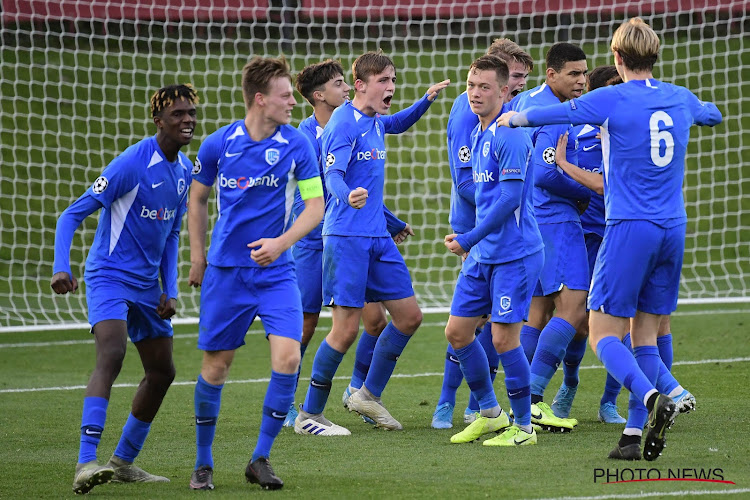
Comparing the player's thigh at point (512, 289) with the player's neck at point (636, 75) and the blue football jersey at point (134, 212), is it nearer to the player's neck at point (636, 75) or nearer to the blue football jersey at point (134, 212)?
the player's neck at point (636, 75)

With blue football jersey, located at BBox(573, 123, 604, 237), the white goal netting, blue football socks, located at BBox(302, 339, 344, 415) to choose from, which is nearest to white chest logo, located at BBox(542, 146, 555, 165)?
blue football jersey, located at BBox(573, 123, 604, 237)

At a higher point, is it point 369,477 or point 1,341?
point 369,477

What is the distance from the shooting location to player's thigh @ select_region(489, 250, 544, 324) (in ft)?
19.4

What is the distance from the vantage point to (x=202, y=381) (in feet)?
16.9

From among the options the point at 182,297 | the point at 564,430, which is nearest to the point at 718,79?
the point at 182,297

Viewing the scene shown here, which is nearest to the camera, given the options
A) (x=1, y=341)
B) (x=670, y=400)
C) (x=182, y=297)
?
(x=670, y=400)

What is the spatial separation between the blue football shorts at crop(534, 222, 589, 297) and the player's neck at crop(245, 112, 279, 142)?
7.24ft

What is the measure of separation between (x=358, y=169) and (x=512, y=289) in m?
1.36

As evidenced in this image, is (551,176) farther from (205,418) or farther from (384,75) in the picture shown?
(205,418)

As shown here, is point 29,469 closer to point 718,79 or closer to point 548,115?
point 548,115

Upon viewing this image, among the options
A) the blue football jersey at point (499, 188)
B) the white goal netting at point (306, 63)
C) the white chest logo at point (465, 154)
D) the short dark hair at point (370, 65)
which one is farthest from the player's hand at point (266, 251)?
the white goal netting at point (306, 63)

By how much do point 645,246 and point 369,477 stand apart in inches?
66.5

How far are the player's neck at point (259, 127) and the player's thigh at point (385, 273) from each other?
1.67 meters

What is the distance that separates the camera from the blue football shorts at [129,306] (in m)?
5.25
